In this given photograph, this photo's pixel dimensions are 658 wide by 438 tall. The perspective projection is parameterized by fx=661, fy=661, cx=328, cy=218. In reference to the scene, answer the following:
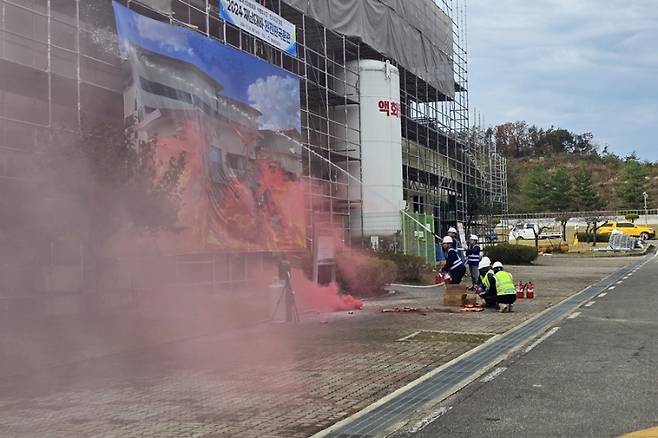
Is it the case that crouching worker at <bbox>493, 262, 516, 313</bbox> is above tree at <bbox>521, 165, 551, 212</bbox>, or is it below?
below

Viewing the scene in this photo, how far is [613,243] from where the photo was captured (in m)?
41.9

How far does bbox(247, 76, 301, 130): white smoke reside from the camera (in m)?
16.2

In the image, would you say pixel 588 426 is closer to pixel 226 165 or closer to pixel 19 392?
pixel 19 392

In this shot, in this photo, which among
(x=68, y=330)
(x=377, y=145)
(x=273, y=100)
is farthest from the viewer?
(x=377, y=145)

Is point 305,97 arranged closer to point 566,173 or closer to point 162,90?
point 162,90

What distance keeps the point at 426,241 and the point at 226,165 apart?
45.3 ft

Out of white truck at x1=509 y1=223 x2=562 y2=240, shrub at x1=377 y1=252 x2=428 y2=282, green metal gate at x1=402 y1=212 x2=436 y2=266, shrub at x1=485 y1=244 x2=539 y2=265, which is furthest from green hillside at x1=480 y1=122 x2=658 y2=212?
shrub at x1=377 y1=252 x2=428 y2=282

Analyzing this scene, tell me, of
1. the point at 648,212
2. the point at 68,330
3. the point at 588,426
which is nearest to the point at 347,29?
the point at 68,330

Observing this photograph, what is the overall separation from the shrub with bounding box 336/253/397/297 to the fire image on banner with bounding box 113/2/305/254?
46.8 inches

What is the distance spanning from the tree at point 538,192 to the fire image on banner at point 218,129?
6455 centimetres

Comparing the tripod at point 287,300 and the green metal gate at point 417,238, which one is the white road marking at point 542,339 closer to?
the tripod at point 287,300

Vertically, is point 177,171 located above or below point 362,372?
above

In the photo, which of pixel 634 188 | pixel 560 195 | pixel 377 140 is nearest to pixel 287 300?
pixel 377 140

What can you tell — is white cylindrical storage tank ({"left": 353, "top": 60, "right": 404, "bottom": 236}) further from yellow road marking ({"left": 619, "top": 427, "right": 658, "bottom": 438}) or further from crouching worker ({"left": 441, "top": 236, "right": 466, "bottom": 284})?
yellow road marking ({"left": 619, "top": 427, "right": 658, "bottom": 438})
